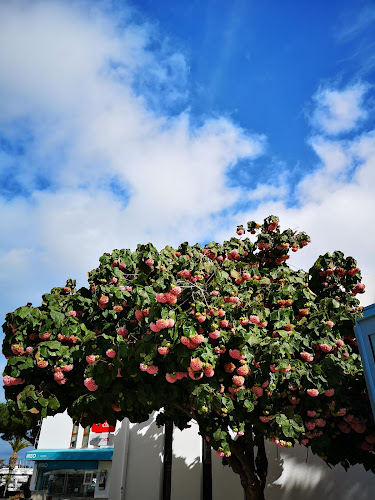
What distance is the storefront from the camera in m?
20.9

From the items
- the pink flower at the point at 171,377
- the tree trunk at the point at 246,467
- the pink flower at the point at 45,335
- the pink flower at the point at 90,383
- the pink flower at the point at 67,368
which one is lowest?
the tree trunk at the point at 246,467

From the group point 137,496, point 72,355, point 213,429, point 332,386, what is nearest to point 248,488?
A: point 213,429

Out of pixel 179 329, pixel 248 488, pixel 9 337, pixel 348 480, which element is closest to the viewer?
pixel 179 329

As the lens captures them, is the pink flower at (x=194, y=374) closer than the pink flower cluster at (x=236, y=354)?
Yes

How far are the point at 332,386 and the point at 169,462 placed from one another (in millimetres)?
8960

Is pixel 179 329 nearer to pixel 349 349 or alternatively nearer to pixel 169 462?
pixel 349 349

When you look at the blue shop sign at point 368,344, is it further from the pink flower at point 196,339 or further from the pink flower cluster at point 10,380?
the pink flower cluster at point 10,380

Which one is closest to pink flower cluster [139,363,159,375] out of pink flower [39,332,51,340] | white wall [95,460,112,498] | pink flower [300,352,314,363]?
pink flower [39,332,51,340]

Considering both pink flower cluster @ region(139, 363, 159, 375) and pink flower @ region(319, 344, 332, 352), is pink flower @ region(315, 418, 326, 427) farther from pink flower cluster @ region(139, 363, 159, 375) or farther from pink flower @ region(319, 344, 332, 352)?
pink flower cluster @ region(139, 363, 159, 375)

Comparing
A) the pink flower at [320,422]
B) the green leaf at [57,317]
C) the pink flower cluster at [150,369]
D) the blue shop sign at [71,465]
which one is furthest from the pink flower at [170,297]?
the blue shop sign at [71,465]

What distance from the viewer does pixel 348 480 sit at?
10711mm

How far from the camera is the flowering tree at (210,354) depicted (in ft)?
21.5

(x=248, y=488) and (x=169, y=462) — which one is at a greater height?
(x=169, y=462)

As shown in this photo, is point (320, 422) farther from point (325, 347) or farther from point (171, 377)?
point (171, 377)
